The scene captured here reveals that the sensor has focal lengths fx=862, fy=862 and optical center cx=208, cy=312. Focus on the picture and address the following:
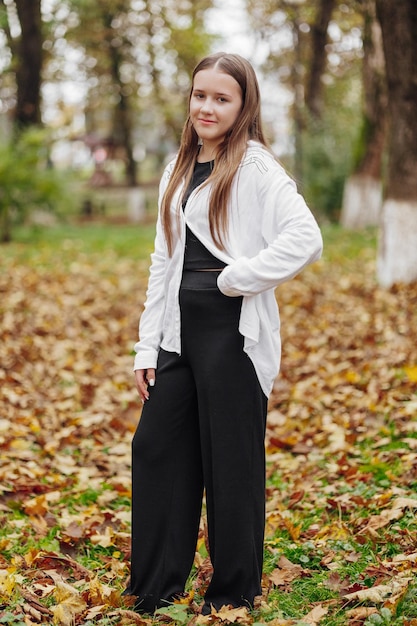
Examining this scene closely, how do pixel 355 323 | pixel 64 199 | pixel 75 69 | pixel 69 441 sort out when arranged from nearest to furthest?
pixel 69 441 < pixel 355 323 < pixel 64 199 < pixel 75 69

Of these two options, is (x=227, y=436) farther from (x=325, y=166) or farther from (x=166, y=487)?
(x=325, y=166)

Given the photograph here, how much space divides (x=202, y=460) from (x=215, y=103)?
4.33 feet

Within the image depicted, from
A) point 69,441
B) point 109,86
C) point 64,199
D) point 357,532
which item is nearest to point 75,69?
point 109,86

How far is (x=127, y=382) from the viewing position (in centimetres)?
744

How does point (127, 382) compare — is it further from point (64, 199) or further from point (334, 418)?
point (64, 199)

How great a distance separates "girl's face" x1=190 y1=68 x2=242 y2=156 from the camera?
307 centimetres

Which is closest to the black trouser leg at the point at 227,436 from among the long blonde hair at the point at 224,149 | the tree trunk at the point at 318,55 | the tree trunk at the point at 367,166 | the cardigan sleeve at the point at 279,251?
the cardigan sleeve at the point at 279,251

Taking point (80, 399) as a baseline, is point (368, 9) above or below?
above

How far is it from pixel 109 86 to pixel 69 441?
27403 mm

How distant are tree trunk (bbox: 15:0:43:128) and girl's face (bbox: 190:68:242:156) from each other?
17.7 m

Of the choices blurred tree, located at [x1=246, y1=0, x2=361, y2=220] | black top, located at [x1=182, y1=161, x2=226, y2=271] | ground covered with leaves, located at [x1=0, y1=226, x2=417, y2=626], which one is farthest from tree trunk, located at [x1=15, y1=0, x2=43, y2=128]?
black top, located at [x1=182, y1=161, x2=226, y2=271]

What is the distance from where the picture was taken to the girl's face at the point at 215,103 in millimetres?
3070

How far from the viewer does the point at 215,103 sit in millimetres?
3082

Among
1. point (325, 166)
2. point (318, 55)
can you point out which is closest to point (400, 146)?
point (325, 166)
